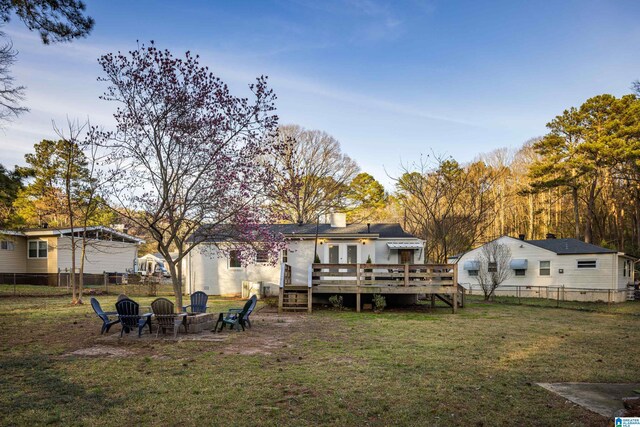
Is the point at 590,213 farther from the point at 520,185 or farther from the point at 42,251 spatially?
the point at 42,251

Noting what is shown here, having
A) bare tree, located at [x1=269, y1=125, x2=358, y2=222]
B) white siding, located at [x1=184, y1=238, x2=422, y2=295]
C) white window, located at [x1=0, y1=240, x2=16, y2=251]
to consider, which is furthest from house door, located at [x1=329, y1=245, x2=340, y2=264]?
white window, located at [x1=0, y1=240, x2=16, y2=251]

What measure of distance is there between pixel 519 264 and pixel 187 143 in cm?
2314

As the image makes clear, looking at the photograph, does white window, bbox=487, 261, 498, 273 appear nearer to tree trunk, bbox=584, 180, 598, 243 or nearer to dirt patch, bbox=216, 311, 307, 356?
tree trunk, bbox=584, 180, 598, 243

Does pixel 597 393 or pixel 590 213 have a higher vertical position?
pixel 590 213

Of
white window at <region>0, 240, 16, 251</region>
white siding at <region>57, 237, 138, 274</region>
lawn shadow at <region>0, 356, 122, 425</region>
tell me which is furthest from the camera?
white siding at <region>57, 237, 138, 274</region>

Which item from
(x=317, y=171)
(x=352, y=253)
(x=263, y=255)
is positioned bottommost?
(x=352, y=253)

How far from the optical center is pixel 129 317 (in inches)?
404

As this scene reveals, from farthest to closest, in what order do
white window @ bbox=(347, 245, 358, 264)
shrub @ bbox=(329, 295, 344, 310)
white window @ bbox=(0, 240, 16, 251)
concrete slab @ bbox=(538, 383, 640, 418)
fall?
1. white window @ bbox=(0, 240, 16, 251)
2. white window @ bbox=(347, 245, 358, 264)
3. shrub @ bbox=(329, 295, 344, 310)
4. concrete slab @ bbox=(538, 383, 640, 418)

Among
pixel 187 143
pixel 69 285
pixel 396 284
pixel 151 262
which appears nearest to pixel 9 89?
pixel 187 143

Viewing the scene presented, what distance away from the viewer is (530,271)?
1075 inches

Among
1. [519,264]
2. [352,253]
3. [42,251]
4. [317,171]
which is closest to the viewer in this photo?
[352,253]

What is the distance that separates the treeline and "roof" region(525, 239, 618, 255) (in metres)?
3.74

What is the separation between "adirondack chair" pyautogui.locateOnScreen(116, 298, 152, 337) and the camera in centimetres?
1020

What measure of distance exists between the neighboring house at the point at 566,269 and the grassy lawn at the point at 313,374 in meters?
15.1
